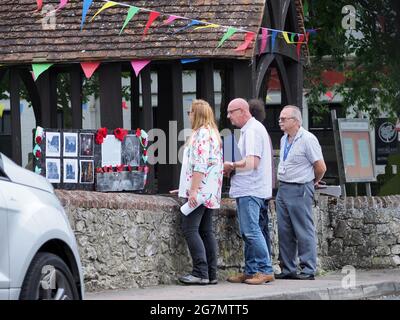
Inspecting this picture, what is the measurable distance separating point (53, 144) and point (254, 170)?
2757 mm

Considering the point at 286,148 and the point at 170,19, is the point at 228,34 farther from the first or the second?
the point at 286,148

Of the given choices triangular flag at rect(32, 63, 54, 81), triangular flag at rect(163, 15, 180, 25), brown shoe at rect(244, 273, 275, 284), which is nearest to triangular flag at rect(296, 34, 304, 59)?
triangular flag at rect(163, 15, 180, 25)

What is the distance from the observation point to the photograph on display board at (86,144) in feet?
46.5

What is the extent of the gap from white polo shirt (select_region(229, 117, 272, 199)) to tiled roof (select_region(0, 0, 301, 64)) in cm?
347

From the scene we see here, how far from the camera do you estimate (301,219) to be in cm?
1312

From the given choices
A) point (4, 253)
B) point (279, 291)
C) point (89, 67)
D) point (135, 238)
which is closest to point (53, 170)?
point (135, 238)

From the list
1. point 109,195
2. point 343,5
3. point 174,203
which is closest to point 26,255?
point 109,195

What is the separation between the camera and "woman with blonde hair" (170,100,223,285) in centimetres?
1164

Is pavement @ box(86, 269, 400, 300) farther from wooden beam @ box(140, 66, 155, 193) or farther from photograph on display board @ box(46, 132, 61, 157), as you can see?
wooden beam @ box(140, 66, 155, 193)

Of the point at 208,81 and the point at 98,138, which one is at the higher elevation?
the point at 208,81

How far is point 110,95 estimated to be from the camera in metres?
16.8

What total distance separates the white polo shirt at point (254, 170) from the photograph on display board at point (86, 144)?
253 cm

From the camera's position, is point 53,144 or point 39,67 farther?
point 39,67
